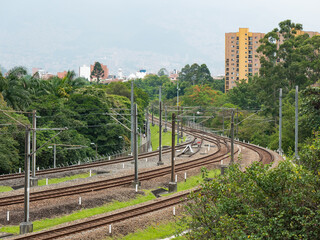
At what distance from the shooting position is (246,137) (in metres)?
81.1

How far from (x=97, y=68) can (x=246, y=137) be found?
11375 centimetres

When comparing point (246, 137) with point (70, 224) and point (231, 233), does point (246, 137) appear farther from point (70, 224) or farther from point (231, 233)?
point (231, 233)

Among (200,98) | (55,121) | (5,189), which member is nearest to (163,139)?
(55,121)

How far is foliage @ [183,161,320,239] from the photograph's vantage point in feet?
44.1

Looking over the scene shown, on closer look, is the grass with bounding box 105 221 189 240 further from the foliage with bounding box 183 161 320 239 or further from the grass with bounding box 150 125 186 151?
the grass with bounding box 150 125 186 151

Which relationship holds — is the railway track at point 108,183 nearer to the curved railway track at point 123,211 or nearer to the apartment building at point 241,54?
the curved railway track at point 123,211

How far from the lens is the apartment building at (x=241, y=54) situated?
15825 cm

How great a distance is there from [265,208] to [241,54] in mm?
150193

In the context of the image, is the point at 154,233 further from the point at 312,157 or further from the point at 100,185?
the point at 100,185

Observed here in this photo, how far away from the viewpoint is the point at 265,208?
14344 mm

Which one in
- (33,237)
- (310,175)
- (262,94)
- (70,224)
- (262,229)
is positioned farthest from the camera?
(262,94)

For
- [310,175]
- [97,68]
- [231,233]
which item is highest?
[97,68]

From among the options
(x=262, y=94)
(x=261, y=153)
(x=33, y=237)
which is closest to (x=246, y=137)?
(x=262, y=94)

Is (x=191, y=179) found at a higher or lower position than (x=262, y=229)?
lower
